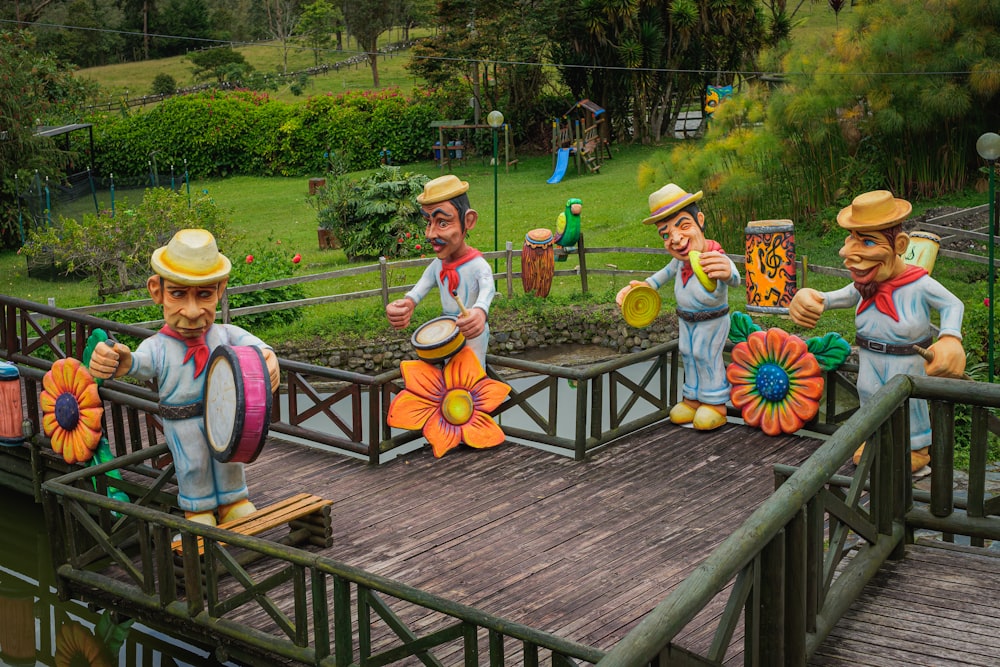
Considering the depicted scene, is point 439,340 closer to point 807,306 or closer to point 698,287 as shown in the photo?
point 698,287

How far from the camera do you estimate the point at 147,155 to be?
28516 mm

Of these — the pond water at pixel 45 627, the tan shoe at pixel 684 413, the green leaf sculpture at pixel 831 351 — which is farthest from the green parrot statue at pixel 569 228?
the pond water at pixel 45 627

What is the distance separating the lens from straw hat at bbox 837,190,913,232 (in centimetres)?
666

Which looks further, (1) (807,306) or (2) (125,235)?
(2) (125,235)

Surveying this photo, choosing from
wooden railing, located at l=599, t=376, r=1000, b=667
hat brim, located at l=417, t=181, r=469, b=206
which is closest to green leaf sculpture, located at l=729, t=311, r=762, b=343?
hat brim, located at l=417, t=181, r=469, b=206

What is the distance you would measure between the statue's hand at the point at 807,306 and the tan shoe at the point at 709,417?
1248mm

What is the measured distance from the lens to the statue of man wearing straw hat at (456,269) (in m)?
7.94

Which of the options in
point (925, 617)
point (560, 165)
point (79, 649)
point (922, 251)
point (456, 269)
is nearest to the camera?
point (925, 617)

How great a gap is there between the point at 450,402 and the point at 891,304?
3.05 m

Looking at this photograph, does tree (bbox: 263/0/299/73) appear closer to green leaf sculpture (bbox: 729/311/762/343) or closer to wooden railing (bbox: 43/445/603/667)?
green leaf sculpture (bbox: 729/311/762/343)

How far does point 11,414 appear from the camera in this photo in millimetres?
8422

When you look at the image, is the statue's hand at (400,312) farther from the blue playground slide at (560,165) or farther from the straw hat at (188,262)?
the blue playground slide at (560,165)

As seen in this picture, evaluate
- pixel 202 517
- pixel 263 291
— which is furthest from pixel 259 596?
pixel 263 291

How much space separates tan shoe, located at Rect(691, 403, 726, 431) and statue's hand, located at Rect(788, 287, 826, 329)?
1.25 meters
